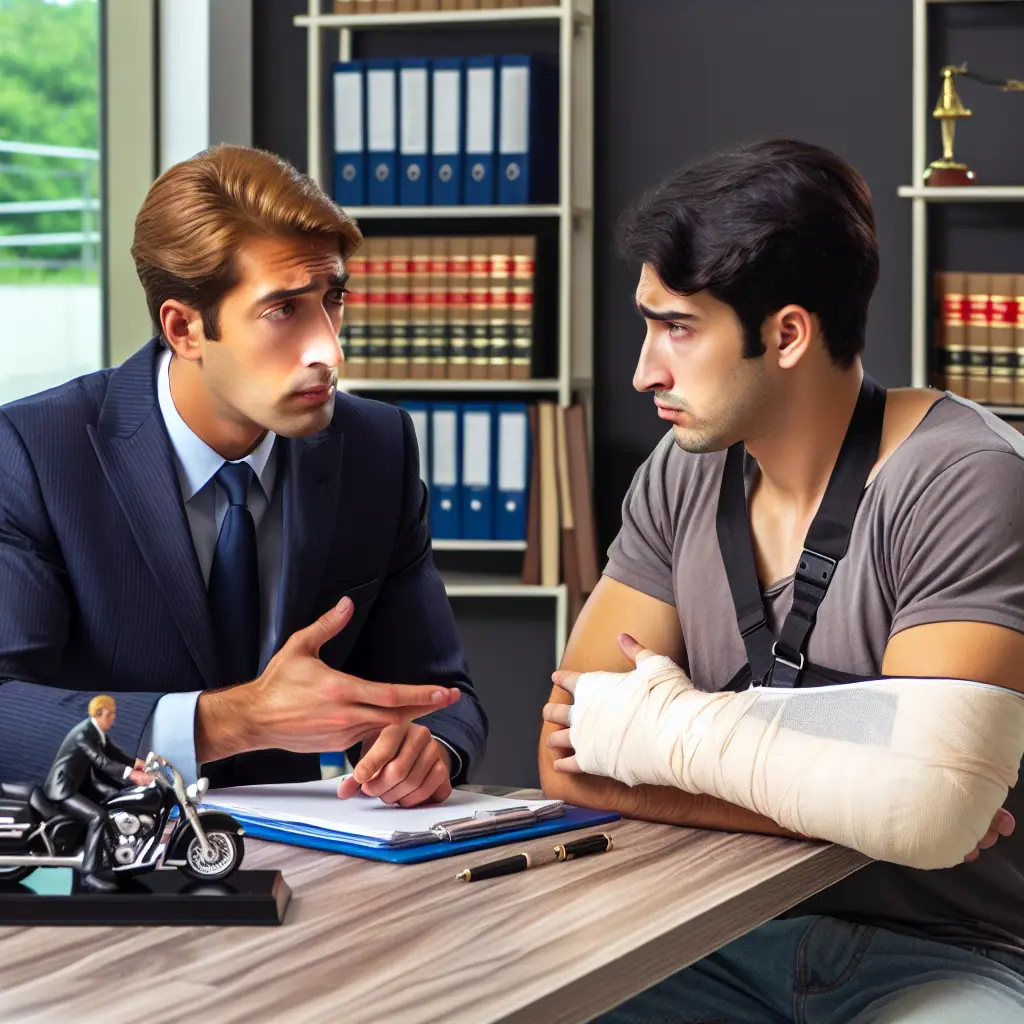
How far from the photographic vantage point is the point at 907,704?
5.04 feet

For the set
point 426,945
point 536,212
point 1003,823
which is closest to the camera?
point 426,945

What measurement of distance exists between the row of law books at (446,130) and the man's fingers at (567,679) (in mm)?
2371

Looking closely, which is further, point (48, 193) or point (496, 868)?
point (48, 193)

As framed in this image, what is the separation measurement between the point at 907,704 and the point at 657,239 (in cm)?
62

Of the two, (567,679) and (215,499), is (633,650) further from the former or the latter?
(215,499)

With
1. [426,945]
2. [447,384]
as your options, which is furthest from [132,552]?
[447,384]

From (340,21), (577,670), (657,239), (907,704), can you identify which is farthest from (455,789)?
(340,21)

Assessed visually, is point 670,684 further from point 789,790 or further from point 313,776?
point 313,776

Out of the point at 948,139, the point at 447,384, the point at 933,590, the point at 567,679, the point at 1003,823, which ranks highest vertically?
the point at 948,139

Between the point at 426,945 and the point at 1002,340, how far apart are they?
286 cm

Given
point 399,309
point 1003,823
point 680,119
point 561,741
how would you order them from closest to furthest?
point 1003,823
point 561,741
point 399,309
point 680,119

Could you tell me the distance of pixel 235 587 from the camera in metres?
1.94

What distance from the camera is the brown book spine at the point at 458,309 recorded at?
13.0ft

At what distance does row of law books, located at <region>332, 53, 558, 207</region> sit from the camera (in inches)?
154
